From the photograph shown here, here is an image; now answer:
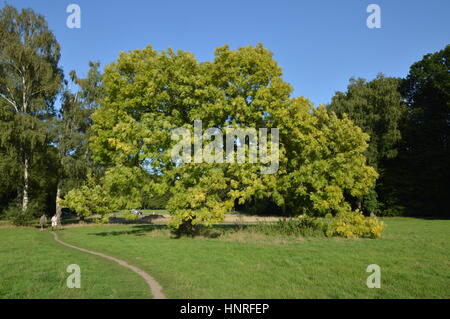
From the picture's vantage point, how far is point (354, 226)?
20.1 meters

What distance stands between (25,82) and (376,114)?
41.8 meters

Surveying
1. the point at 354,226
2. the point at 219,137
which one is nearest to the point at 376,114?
the point at 354,226

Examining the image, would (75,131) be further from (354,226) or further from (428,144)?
(428,144)

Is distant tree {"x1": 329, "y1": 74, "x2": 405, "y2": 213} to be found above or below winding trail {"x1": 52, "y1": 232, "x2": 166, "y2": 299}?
above

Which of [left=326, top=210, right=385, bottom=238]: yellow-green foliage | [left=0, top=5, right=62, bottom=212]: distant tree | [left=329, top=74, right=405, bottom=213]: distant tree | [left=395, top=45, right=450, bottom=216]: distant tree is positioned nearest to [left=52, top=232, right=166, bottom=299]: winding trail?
[left=326, top=210, right=385, bottom=238]: yellow-green foliage

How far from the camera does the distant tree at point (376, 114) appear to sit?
43.8m

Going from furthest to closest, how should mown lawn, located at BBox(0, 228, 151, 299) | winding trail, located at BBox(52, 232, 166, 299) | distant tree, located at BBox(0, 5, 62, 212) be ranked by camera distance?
distant tree, located at BBox(0, 5, 62, 212), winding trail, located at BBox(52, 232, 166, 299), mown lawn, located at BBox(0, 228, 151, 299)

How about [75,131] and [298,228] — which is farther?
[75,131]

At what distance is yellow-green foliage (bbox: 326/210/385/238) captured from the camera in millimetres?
19578

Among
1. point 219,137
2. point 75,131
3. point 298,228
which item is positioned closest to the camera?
point 219,137

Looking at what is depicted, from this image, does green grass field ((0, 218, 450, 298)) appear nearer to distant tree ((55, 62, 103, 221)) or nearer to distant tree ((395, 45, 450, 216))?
distant tree ((55, 62, 103, 221))

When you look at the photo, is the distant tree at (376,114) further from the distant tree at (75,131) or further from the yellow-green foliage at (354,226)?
the distant tree at (75,131)

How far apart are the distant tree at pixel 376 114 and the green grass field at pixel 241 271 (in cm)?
3114

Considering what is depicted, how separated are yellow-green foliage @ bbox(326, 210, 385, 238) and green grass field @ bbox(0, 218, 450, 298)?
3.74 m
